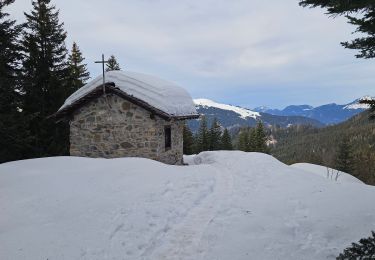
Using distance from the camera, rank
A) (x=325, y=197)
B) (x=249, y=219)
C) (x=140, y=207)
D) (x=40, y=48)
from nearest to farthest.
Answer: (x=249, y=219) < (x=140, y=207) < (x=325, y=197) < (x=40, y=48)

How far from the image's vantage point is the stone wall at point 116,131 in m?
15.8

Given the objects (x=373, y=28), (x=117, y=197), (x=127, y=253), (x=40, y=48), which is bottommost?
(x=127, y=253)

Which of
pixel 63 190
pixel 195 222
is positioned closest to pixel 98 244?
Answer: pixel 195 222

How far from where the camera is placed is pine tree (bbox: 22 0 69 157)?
67.2ft

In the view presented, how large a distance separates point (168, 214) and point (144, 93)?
8501 mm

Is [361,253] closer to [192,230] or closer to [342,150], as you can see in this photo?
[192,230]

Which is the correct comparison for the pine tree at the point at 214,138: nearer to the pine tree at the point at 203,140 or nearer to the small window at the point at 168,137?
the pine tree at the point at 203,140

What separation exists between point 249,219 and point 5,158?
639 inches

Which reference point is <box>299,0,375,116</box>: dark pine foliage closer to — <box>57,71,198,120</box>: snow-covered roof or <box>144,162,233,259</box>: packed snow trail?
<box>144,162,233,259</box>: packed snow trail

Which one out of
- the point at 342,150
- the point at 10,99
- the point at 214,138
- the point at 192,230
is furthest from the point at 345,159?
the point at 192,230

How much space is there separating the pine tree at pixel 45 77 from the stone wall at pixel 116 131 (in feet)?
15.3

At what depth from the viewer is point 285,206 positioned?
29.3 ft

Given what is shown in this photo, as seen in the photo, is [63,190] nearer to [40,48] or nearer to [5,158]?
[5,158]

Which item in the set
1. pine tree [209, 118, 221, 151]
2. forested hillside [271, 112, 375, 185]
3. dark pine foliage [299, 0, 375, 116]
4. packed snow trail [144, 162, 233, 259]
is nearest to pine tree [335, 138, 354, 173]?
forested hillside [271, 112, 375, 185]
